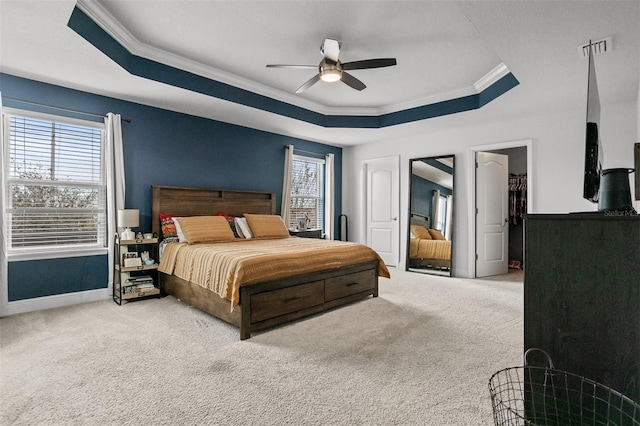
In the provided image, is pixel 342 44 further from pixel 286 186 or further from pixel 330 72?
pixel 286 186

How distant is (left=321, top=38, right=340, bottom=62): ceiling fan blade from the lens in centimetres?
310

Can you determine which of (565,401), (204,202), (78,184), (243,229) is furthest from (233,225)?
(565,401)

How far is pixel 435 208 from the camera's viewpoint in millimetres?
5906

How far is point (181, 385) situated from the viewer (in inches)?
81.2

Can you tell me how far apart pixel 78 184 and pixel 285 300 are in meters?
2.87

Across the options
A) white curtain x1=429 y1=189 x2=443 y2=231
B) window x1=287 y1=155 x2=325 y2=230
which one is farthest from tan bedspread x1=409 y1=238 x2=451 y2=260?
window x1=287 y1=155 x2=325 y2=230

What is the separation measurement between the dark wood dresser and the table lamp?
3920 millimetres

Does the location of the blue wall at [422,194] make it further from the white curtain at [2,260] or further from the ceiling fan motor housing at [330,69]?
the white curtain at [2,260]

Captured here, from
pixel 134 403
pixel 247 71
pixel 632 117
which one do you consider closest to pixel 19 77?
pixel 247 71

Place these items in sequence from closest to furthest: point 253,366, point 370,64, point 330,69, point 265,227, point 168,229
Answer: point 253,366 → point 370,64 → point 330,69 → point 168,229 → point 265,227

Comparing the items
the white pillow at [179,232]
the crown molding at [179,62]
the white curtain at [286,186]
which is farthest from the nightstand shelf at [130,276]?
the white curtain at [286,186]

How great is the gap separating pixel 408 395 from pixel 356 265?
6.42 ft

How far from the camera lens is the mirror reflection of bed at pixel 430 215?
18.9 ft

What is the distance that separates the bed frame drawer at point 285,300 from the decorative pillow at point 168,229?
1847 millimetres
